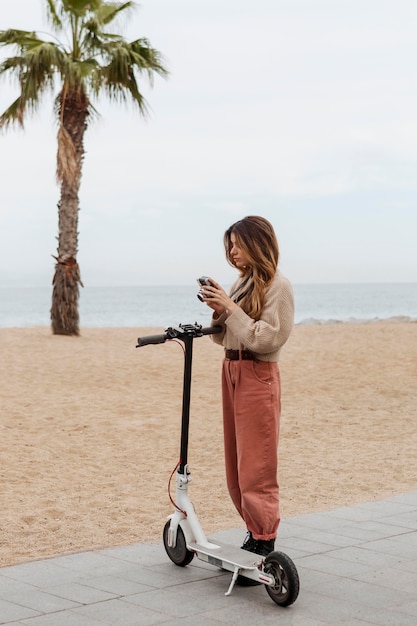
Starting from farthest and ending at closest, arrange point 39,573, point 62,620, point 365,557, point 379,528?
point 379,528 < point 365,557 < point 39,573 < point 62,620

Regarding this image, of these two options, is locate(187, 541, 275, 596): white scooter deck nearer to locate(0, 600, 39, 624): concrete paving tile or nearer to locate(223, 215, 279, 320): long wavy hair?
locate(0, 600, 39, 624): concrete paving tile

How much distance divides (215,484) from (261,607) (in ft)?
12.2

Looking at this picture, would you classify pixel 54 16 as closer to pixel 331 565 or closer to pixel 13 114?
pixel 13 114

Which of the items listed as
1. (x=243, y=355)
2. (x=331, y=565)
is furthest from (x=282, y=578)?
(x=243, y=355)

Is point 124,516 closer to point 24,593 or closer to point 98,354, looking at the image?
point 24,593

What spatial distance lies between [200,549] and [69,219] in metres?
17.2

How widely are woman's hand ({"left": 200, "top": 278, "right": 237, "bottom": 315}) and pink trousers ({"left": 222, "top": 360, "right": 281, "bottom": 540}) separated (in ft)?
0.93

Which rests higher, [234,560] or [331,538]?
[234,560]

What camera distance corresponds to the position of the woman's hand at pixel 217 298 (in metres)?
4.29

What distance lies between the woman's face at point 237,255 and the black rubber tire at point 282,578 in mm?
1368

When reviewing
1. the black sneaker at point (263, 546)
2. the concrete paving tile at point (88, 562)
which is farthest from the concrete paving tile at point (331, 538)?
the concrete paving tile at point (88, 562)

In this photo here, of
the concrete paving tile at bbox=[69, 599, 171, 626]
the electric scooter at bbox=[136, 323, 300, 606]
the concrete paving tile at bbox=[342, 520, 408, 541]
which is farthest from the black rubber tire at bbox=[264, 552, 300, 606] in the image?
the concrete paving tile at bbox=[342, 520, 408, 541]

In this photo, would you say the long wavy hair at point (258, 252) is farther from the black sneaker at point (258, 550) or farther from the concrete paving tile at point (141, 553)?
the concrete paving tile at point (141, 553)

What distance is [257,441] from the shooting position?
4.33 metres
